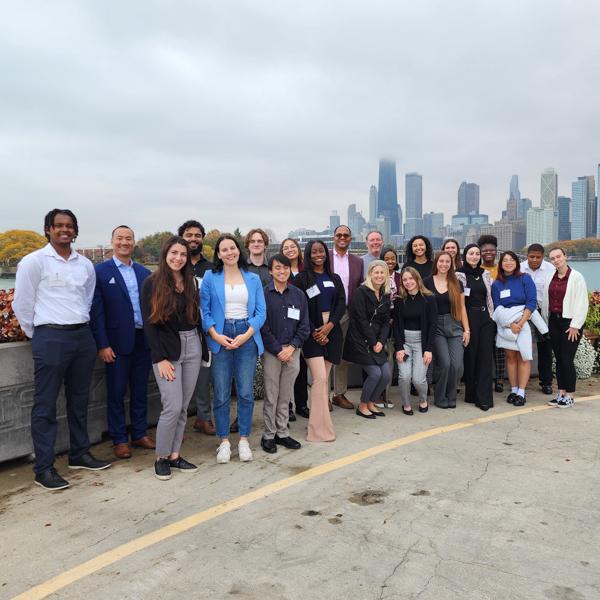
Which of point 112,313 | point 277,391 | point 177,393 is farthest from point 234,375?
point 112,313

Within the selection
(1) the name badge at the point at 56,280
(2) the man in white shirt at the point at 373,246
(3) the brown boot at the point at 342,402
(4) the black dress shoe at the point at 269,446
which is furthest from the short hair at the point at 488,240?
(1) the name badge at the point at 56,280

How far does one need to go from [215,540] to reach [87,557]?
711 millimetres

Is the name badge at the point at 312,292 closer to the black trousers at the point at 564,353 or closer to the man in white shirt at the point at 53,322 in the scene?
the man in white shirt at the point at 53,322

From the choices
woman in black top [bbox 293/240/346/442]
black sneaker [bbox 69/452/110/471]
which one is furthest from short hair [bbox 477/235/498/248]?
black sneaker [bbox 69/452/110/471]

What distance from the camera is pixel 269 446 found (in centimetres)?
444

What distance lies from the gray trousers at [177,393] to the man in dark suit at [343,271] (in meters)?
2.32

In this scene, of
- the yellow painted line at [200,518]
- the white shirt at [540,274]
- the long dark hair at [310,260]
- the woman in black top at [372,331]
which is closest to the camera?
the yellow painted line at [200,518]

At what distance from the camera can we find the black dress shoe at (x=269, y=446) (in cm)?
442

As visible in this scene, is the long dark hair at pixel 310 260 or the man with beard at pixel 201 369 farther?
the long dark hair at pixel 310 260

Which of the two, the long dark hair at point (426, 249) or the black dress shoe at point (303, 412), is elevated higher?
the long dark hair at point (426, 249)

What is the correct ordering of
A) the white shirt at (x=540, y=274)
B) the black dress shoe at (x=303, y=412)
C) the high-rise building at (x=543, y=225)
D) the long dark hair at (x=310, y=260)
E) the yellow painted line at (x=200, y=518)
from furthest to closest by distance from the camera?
1. the high-rise building at (x=543, y=225)
2. the white shirt at (x=540, y=274)
3. the black dress shoe at (x=303, y=412)
4. the long dark hair at (x=310, y=260)
5. the yellow painted line at (x=200, y=518)

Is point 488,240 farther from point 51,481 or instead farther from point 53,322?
point 51,481

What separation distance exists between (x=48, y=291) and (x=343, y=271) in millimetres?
3301

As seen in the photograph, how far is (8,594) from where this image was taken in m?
2.51
